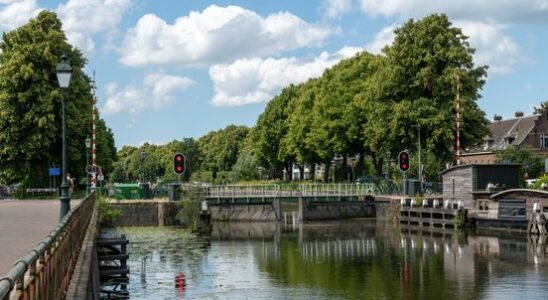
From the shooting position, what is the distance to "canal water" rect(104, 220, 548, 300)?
23391 mm

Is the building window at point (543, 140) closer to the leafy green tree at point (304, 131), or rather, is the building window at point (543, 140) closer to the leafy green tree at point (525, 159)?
the leafy green tree at point (525, 159)

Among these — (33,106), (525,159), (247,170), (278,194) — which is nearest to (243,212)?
(278,194)

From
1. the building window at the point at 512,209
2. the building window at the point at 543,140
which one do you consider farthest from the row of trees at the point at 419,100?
the building window at the point at 543,140

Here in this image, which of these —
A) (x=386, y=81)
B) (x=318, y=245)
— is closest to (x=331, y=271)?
(x=318, y=245)

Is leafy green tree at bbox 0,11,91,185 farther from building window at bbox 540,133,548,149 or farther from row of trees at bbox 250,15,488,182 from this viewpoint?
building window at bbox 540,133,548,149

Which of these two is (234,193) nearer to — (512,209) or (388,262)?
(512,209)

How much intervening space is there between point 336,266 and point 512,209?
17449mm

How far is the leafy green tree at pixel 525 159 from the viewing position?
65312mm

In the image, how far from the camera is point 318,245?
3906 centimetres

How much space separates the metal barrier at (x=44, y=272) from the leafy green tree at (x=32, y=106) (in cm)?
4340

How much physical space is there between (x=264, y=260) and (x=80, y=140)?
2959 centimetres

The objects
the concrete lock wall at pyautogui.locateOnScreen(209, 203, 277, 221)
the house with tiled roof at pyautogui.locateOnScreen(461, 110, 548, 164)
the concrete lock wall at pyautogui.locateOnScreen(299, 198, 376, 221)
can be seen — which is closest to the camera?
the concrete lock wall at pyautogui.locateOnScreen(209, 203, 277, 221)

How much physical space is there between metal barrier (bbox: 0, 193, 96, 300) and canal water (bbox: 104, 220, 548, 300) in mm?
12319

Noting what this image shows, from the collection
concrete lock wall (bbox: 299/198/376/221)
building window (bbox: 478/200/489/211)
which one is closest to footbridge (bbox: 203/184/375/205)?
concrete lock wall (bbox: 299/198/376/221)
